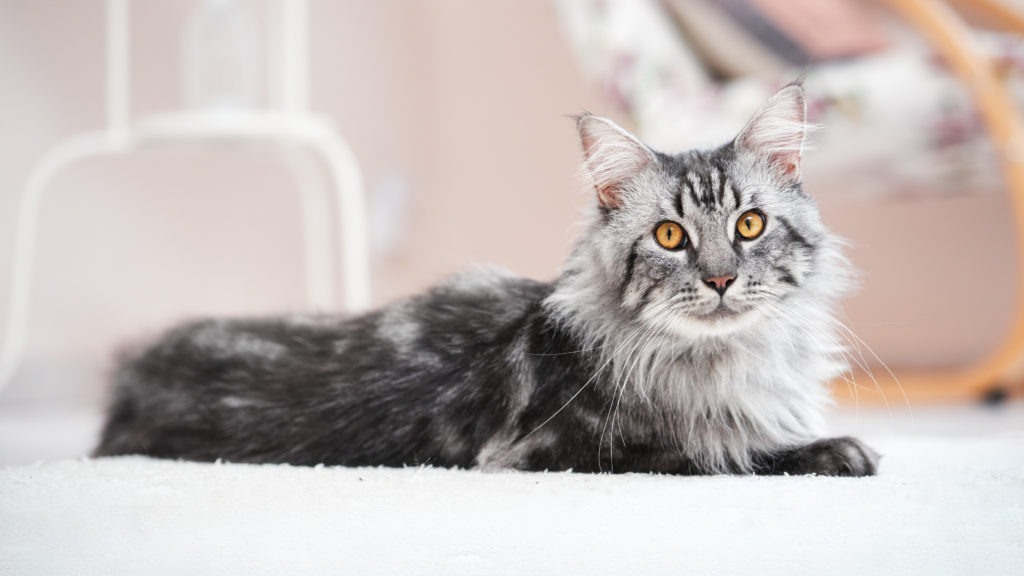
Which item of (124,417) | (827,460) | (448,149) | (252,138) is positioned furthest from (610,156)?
(448,149)

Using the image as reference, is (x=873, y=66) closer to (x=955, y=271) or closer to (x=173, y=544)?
(x=955, y=271)

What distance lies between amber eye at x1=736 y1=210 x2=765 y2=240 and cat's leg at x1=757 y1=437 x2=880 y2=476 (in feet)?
0.99

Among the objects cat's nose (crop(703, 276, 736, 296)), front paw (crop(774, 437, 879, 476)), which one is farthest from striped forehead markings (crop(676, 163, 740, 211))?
front paw (crop(774, 437, 879, 476))

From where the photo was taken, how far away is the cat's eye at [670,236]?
1282 millimetres

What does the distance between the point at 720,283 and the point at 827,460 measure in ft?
0.91

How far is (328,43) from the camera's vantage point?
197 inches

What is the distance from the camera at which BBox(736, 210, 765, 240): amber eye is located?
50.1 inches

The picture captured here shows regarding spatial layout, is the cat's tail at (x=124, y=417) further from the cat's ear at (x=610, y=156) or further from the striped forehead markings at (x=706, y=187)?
the striped forehead markings at (x=706, y=187)

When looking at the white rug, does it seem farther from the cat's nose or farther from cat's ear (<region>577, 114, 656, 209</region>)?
cat's ear (<region>577, 114, 656, 209</region>)

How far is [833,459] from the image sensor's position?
4.01 ft

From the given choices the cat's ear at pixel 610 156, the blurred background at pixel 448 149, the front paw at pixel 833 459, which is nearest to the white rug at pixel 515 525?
the front paw at pixel 833 459

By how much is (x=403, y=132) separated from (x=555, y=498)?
4.50 m

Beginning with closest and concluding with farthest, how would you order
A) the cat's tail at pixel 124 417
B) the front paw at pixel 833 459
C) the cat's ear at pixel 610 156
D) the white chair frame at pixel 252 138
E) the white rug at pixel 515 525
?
the white rug at pixel 515 525, the front paw at pixel 833 459, the cat's ear at pixel 610 156, the cat's tail at pixel 124 417, the white chair frame at pixel 252 138

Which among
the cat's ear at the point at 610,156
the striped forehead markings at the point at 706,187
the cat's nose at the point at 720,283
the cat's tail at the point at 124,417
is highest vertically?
the cat's ear at the point at 610,156
